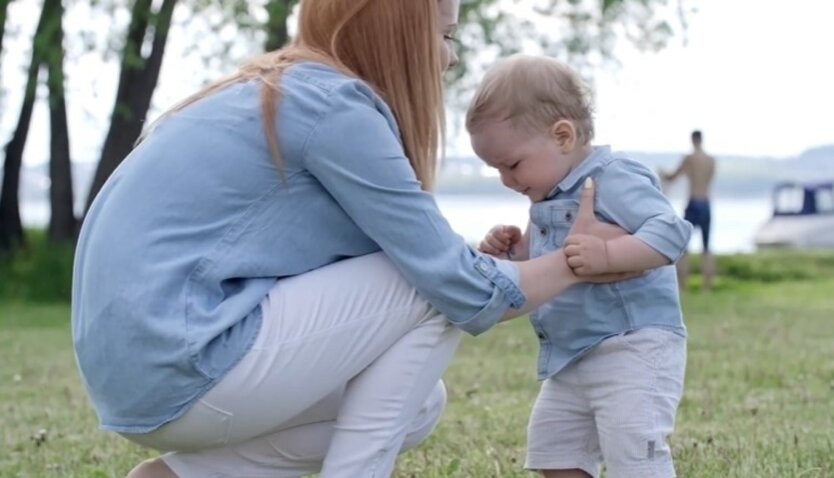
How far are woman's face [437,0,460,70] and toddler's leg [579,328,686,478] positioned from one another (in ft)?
2.51

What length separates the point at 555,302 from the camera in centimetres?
355

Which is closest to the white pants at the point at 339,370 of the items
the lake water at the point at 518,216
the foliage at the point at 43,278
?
the lake water at the point at 518,216

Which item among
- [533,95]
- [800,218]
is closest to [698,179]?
[533,95]

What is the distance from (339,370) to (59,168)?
53.8 feet

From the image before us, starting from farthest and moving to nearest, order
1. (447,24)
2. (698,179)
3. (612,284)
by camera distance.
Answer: (698,179), (612,284), (447,24)

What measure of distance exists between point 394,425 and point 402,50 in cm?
82

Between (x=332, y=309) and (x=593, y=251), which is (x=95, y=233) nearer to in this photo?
(x=332, y=309)

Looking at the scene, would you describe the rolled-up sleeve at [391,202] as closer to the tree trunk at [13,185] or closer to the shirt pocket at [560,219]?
the shirt pocket at [560,219]

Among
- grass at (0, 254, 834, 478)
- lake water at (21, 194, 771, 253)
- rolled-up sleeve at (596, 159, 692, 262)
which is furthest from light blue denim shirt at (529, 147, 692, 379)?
grass at (0, 254, 834, 478)

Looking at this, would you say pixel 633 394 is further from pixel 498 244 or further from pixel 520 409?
pixel 520 409

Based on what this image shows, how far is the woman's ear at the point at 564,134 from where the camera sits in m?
3.48

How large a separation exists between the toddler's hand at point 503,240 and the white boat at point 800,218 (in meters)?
32.9

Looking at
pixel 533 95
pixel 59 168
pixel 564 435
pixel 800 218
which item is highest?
pixel 533 95

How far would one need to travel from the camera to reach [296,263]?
3230mm
